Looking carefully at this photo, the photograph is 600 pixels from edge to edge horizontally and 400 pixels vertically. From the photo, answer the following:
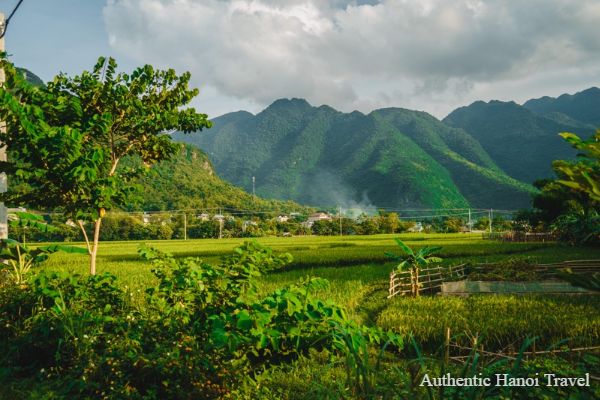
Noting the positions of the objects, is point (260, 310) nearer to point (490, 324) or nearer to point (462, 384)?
point (462, 384)

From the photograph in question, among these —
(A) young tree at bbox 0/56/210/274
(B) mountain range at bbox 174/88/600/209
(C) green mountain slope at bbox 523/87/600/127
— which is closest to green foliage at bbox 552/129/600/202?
(A) young tree at bbox 0/56/210/274

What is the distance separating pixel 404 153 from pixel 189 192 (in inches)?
A: 2928

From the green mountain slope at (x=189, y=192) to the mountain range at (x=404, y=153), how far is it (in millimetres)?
40597

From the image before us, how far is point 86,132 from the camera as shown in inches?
323

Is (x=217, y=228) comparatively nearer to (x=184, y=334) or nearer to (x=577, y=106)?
(x=184, y=334)

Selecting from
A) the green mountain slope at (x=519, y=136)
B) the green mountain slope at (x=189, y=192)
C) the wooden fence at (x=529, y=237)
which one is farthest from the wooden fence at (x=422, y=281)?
the green mountain slope at (x=519, y=136)

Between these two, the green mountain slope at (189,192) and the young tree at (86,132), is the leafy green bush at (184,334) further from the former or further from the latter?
the green mountain slope at (189,192)

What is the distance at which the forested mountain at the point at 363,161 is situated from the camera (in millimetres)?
111875

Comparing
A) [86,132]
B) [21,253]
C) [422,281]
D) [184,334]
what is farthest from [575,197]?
[422,281]

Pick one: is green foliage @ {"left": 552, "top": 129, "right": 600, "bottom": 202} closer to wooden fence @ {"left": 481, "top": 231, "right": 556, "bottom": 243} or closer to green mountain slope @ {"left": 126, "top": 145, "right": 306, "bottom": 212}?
wooden fence @ {"left": 481, "top": 231, "right": 556, "bottom": 243}

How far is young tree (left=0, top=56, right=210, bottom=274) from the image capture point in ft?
23.3

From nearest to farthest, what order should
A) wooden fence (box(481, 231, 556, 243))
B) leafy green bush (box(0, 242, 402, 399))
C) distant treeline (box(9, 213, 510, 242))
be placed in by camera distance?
leafy green bush (box(0, 242, 402, 399)) → wooden fence (box(481, 231, 556, 243)) → distant treeline (box(9, 213, 510, 242))

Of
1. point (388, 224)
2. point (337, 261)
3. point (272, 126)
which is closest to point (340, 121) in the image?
point (272, 126)

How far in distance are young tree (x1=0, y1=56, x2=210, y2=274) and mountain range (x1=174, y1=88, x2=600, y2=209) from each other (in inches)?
4002
